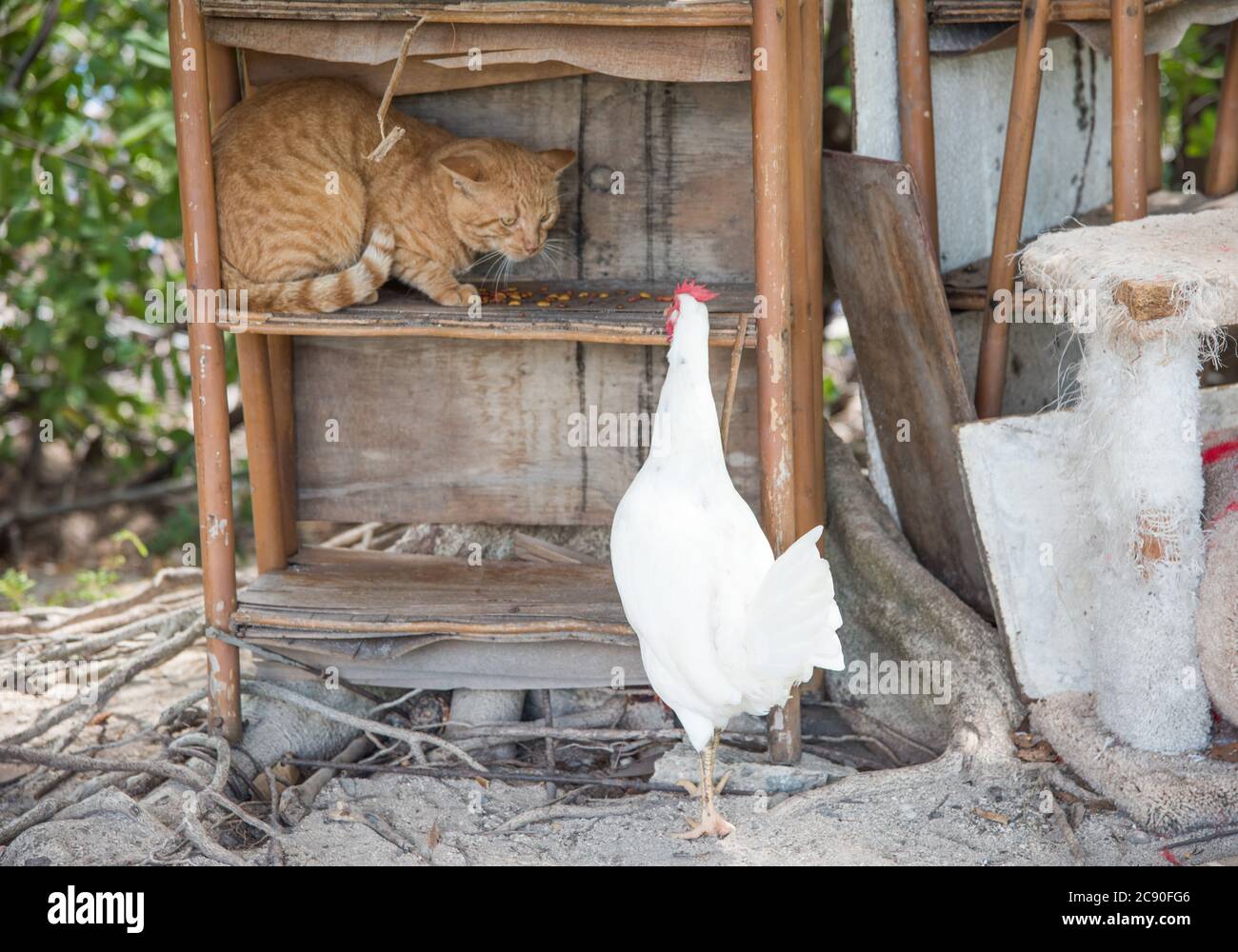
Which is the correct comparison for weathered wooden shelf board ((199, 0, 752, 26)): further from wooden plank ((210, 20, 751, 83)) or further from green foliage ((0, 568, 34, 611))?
green foliage ((0, 568, 34, 611))

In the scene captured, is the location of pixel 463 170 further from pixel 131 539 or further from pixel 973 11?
pixel 131 539

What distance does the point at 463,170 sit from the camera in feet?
9.38

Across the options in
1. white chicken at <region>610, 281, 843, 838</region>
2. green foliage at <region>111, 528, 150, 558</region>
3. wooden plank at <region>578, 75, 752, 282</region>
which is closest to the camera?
white chicken at <region>610, 281, 843, 838</region>

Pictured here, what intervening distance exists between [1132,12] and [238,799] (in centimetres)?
271

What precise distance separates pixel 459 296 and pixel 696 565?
1049mm

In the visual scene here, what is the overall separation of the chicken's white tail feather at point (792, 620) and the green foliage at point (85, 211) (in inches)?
103

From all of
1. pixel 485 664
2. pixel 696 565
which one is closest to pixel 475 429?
pixel 485 664

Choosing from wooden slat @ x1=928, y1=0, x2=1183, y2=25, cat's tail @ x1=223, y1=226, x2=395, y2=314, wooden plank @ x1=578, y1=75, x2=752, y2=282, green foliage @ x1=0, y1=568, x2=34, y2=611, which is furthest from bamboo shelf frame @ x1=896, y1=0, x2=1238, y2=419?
green foliage @ x1=0, y1=568, x2=34, y2=611

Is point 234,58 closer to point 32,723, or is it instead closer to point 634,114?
point 634,114

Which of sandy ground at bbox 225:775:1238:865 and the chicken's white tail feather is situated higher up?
the chicken's white tail feather

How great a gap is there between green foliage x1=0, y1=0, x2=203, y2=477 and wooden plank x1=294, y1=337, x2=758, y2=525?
1.08m

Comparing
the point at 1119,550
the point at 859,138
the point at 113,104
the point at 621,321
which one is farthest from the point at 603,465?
the point at 113,104

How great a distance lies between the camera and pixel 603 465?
3252mm

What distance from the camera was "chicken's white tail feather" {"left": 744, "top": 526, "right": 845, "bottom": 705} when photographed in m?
2.01
